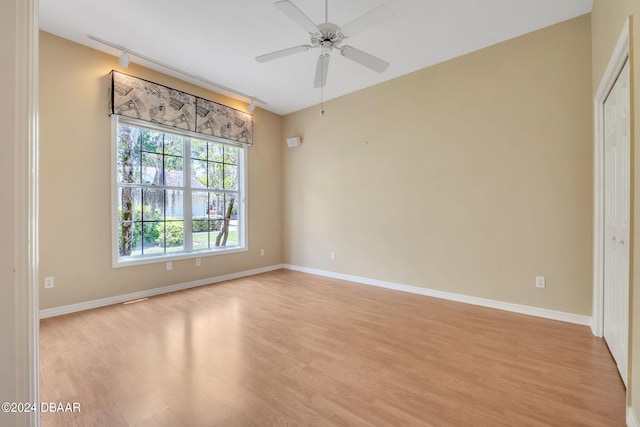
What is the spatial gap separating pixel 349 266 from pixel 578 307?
2.79 m

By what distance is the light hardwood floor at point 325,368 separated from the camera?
1601 mm

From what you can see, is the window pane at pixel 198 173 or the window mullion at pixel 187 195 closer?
the window mullion at pixel 187 195

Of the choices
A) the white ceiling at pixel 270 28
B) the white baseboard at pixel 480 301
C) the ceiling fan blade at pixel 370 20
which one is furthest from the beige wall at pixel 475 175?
the ceiling fan blade at pixel 370 20

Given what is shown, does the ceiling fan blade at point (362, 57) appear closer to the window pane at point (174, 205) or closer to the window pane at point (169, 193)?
the window pane at point (169, 193)

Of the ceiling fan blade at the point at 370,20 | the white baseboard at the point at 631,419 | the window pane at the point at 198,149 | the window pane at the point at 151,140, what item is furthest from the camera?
the window pane at the point at 198,149

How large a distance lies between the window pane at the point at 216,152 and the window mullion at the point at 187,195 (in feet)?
1.25

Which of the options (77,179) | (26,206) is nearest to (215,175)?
(77,179)

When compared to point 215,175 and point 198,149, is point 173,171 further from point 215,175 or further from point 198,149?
point 215,175

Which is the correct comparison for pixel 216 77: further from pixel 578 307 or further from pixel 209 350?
pixel 578 307

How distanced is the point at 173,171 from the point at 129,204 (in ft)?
2.51

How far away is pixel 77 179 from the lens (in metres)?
3.25

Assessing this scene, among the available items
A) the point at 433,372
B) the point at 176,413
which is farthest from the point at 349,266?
the point at 176,413

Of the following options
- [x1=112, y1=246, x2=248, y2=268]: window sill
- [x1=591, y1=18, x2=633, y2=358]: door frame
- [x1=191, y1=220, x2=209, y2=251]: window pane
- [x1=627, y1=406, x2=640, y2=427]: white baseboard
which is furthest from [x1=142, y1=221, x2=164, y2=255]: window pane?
[x1=591, y1=18, x2=633, y2=358]: door frame

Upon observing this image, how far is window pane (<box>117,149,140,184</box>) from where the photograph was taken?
3631 mm
